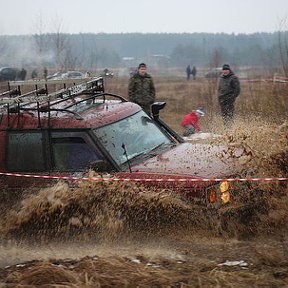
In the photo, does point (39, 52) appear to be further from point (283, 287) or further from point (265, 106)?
point (283, 287)

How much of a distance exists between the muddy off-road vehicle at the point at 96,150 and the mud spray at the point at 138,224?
0.61 ft

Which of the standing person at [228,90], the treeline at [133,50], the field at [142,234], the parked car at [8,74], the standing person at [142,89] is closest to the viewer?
the field at [142,234]

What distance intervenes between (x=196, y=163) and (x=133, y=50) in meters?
165

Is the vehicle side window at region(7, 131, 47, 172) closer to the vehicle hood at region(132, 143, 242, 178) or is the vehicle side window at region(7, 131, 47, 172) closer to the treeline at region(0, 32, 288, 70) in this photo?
the vehicle hood at region(132, 143, 242, 178)

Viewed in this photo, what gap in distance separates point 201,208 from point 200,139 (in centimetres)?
212

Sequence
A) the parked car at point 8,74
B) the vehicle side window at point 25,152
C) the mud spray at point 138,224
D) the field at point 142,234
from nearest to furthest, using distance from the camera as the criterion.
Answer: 1. the field at point 142,234
2. the mud spray at point 138,224
3. the vehicle side window at point 25,152
4. the parked car at point 8,74

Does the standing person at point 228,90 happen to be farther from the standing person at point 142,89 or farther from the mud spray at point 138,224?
the mud spray at point 138,224

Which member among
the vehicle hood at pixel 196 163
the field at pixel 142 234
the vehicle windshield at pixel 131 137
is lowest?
the field at pixel 142 234

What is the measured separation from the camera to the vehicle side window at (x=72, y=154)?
6.00 meters

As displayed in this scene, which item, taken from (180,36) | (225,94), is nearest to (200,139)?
(225,94)

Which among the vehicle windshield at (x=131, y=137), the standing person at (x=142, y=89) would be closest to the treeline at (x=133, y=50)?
the standing person at (x=142, y=89)

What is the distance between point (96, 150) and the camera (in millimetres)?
5969

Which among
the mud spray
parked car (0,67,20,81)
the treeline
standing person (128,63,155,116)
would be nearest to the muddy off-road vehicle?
the mud spray

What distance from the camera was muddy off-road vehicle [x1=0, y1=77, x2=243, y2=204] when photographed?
5668 millimetres
